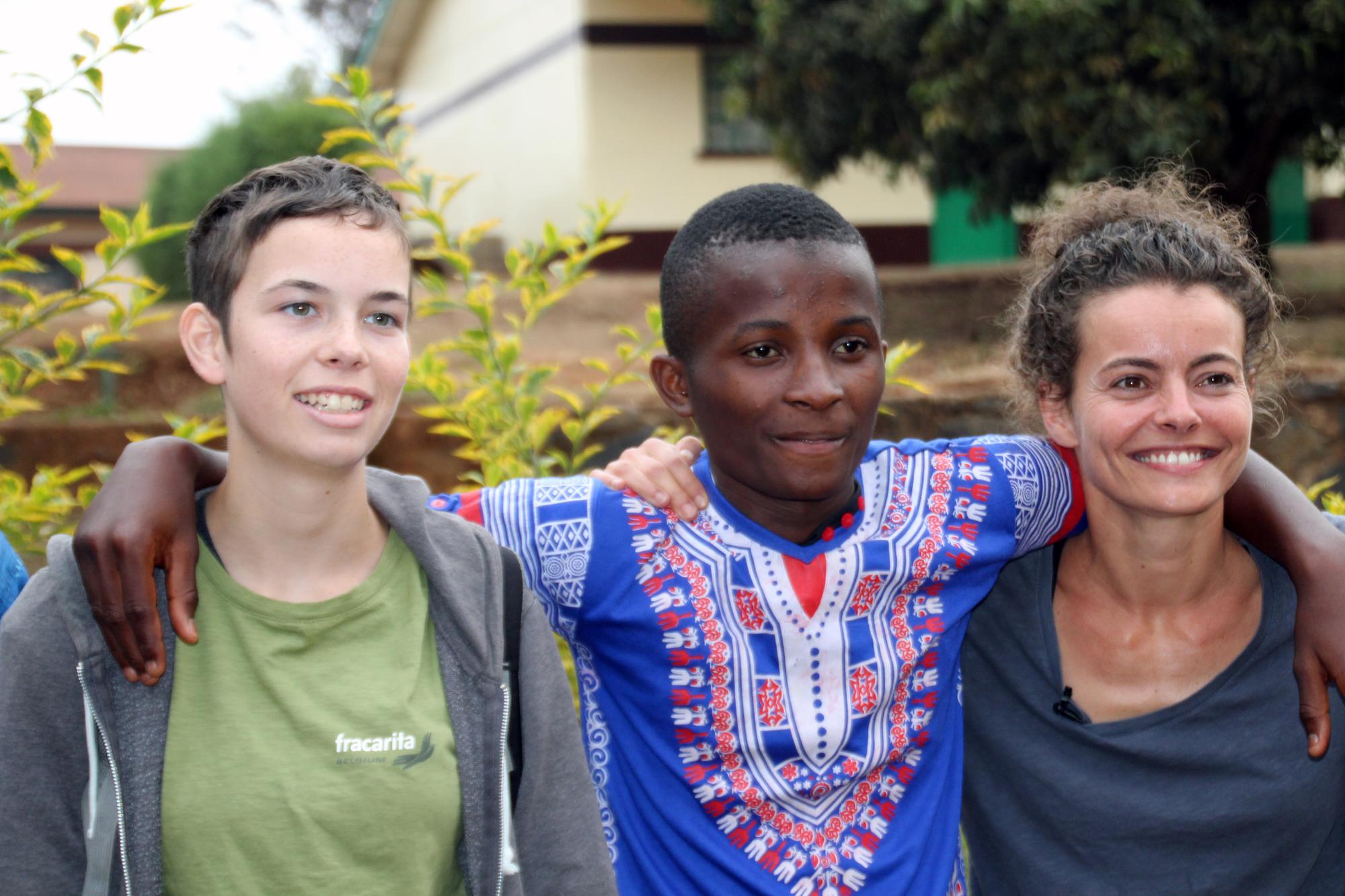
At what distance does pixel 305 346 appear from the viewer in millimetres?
1692

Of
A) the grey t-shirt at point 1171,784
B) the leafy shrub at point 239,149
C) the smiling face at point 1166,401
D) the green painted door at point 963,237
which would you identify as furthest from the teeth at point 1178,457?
the green painted door at point 963,237

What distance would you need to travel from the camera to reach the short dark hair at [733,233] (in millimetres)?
2020

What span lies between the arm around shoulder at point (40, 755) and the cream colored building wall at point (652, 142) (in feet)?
37.2

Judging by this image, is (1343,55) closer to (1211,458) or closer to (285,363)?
(1211,458)

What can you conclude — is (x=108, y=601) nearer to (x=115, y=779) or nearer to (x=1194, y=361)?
(x=115, y=779)

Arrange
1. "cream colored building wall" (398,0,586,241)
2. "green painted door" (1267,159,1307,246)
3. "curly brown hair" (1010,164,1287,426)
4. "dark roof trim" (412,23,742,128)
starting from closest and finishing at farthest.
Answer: "curly brown hair" (1010,164,1287,426) → "dark roof trim" (412,23,742,128) → "cream colored building wall" (398,0,586,241) → "green painted door" (1267,159,1307,246)

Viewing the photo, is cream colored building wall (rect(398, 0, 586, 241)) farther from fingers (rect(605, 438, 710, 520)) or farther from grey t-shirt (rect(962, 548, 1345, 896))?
grey t-shirt (rect(962, 548, 1345, 896))

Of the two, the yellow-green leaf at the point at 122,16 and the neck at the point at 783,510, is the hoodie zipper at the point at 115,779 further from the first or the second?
the yellow-green leaf at the point at 122,16

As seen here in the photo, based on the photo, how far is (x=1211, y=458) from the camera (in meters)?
2.11

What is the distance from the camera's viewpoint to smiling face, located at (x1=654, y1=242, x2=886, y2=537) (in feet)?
6.45

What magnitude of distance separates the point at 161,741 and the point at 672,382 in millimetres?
1002

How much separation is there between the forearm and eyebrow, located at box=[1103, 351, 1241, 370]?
0.25 m

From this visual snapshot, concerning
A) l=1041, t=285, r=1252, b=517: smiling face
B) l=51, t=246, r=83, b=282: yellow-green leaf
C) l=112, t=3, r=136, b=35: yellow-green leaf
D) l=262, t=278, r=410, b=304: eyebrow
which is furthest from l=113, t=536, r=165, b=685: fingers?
l=1041, t=285, r=1252, b=517: smiling face

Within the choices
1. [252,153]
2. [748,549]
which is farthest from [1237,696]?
[252,153]
